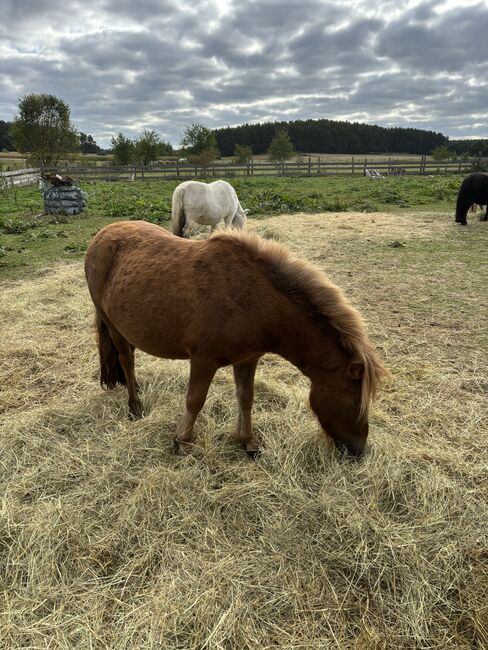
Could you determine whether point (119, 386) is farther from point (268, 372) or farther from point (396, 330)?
point (396, 330)

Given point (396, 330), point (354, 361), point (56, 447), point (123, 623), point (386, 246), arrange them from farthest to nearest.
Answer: point (386, 246)
point (396, 330)
point (56, 447)
point (354, 361)
point (123, 623)

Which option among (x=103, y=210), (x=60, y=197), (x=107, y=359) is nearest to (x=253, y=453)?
(x=107, y=359)

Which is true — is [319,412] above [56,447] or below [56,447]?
above

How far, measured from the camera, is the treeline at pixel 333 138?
77.6 m

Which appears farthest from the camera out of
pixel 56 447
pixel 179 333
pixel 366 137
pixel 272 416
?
pixel 366 137

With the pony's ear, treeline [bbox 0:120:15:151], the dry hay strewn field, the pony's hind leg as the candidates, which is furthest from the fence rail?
treeline [bbox 0:120:15:151]

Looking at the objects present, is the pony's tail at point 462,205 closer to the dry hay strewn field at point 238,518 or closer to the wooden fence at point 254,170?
the dry hay strewn field at point 238,518

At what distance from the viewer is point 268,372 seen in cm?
417

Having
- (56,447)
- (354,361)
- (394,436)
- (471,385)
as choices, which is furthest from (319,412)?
(471,385)

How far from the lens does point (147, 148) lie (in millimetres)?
40875

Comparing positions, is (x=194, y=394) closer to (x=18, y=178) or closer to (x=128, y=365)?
(x=128, y=365)

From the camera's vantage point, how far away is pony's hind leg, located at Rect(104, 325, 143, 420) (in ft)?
11.3

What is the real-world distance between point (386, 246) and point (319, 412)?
7.68 meters

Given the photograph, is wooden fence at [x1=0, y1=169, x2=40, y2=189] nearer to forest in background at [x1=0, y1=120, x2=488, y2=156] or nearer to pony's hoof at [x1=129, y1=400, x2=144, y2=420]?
pony's hoof at [x1=129, y1=400, x2=144, y2=420]
